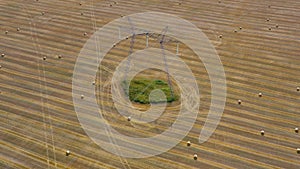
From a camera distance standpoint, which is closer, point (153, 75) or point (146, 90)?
point (146, 90)

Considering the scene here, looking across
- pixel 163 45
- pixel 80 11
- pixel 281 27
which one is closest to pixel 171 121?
pixel 163 45

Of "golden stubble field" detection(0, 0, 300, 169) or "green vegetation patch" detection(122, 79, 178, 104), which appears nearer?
"golden stubble field" detection(0, 0, 300, 169)

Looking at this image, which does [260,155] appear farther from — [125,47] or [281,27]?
[281,27]

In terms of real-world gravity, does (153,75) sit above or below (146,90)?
above

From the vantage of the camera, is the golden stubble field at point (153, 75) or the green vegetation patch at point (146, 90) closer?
the golden stubble field at point (153, 75)
